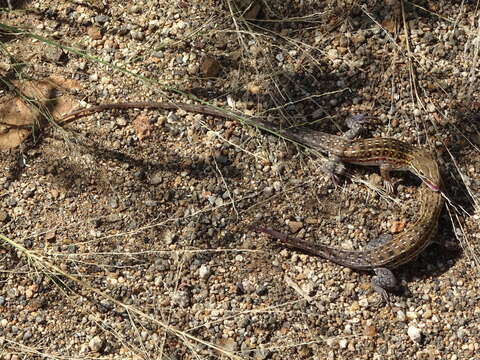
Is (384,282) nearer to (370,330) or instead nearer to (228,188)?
(370,330)

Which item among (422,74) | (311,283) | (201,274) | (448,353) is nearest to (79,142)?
(201,274)

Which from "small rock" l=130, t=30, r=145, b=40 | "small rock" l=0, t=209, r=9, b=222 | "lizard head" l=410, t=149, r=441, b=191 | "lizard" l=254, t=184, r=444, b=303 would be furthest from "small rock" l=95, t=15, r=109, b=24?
"lizard head" l=410, t=149, r=441, b=191

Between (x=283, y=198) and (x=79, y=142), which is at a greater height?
(x=79, y=142)

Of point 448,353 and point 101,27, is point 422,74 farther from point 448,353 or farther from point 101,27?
point 101,27

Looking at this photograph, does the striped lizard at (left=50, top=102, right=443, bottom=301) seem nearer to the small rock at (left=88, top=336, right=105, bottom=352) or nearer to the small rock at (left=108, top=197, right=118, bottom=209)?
the small rock at (left=108, top=197, right=118, bottom=209)

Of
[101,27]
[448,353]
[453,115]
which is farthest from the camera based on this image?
[101,27]

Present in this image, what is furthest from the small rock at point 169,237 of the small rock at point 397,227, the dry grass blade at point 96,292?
the small rock at point 397,227

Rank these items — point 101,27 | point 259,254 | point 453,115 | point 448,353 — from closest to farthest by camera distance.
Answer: point 448,353 < point 259,254 < point 453,115 < point 101,27
